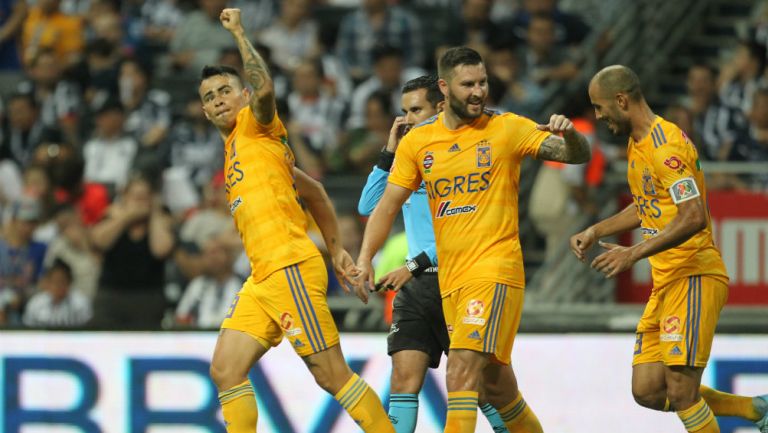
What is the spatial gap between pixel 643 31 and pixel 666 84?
0.89 metres

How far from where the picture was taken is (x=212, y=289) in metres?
13.4

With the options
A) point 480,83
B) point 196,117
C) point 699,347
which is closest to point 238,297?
point 480,83

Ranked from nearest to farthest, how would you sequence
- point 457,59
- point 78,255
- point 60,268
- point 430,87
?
1. point 457,59
2. point 430,87
3. point 60,268
4. point 78,255

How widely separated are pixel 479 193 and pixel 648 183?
3.46 ft

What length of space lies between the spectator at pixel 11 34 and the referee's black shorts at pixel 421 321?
10983 mm

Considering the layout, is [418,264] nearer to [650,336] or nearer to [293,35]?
[650,336]

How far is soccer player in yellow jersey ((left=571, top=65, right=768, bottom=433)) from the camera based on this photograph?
8.41m

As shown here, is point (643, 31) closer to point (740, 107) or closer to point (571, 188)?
point (740, 107)

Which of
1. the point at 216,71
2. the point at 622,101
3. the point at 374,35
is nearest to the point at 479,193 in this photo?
the point at 622,101

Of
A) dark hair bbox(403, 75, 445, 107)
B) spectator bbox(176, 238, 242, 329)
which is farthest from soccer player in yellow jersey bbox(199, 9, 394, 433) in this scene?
spectator bbox(176, 238, 242, 329)

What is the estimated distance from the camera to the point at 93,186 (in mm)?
15180

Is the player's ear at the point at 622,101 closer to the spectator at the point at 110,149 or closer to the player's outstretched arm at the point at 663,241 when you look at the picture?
the player's outstretched arm at the point at 663,241

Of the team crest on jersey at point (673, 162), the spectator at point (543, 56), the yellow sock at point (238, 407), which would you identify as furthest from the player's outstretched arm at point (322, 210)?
the spectator at point (543, 56)

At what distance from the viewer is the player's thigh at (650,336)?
8797 mm
